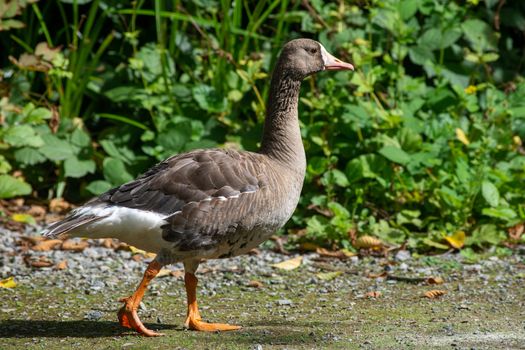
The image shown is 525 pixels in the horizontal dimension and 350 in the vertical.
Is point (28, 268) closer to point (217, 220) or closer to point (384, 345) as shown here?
point (217, 220)

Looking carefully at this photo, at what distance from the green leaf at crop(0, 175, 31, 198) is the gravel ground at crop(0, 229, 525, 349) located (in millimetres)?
429

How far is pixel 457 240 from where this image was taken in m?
7.73

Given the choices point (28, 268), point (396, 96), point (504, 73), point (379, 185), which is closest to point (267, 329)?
point (28, 268)

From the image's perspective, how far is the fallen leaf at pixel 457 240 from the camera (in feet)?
25.2

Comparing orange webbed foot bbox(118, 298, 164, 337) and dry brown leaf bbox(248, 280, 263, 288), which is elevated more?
orange webbed foot bbox(118, 298, 164, 337)

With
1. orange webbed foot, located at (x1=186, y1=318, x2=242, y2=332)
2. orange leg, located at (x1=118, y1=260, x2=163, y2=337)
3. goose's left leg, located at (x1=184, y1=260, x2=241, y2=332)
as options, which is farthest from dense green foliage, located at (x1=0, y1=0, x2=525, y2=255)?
orange leg, located at (x1=118, y1=260, x2=163, y2=337)

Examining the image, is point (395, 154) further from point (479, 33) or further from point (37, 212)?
point (37, 212)

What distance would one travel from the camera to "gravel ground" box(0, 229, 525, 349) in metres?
5.29

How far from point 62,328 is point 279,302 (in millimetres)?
1585

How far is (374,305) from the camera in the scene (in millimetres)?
6270

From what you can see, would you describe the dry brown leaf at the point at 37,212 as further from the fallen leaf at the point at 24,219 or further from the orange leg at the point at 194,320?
the orange leg at the point at 194,320

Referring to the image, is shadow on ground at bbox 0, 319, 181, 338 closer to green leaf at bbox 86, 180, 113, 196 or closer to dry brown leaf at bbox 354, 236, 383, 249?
Result: dry brown leaf at bbox 354, 236, 383, 249

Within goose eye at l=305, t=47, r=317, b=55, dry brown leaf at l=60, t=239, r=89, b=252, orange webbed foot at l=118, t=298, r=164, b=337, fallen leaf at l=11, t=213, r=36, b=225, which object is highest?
goose eye at l=305, t=47, r=317, b=55

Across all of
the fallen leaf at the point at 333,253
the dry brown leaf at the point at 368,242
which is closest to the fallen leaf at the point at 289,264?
the fallen leaf at the point at 333,253
